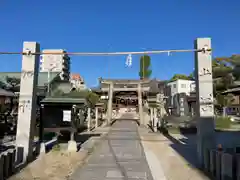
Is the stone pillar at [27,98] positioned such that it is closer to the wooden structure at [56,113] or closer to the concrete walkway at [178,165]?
the wooden structure at [56,113]

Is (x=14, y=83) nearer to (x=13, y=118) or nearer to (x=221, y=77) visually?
(x=13, y=118)

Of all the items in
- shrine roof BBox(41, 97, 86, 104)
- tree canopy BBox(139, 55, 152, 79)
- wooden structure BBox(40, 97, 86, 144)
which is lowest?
wooden structure BBox(40, 97, 86, 144)

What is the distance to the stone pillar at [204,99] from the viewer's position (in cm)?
775

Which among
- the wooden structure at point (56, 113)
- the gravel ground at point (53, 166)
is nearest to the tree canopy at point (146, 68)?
the wooden structure at point (56, 113)

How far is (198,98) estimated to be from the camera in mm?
8000

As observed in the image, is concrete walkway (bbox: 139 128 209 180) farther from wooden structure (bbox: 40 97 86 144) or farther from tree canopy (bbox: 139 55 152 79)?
tree canopy (bbox: 139 55 152 79)

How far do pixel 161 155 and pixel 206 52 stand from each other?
14.7 feet

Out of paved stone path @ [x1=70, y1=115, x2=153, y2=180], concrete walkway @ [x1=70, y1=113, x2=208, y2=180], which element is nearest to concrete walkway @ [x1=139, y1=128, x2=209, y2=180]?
concrete walkway @ [x1=70, y1=113, x2=208, y2=180]

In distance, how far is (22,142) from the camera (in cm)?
804

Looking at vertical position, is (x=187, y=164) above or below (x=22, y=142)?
below

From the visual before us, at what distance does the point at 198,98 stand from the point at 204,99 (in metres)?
0.21

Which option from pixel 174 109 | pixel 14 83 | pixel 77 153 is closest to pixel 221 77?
pixel 174 109

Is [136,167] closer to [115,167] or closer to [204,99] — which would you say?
[115,167]

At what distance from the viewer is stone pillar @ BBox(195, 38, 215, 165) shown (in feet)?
25.4
